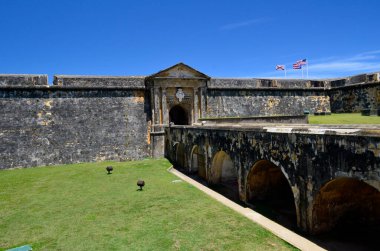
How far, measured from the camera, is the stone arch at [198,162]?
13558 millimetres

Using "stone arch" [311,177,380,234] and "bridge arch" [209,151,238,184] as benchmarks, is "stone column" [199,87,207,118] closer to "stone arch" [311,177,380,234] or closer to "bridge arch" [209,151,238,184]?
"bridge arch" [209,151,238,184]

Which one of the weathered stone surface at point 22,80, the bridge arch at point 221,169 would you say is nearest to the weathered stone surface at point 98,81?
the weathered stone surface at point 22,80

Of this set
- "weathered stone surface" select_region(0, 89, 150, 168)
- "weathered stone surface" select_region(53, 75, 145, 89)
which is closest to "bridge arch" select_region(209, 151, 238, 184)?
"weathered stone surface" select_region(0, 89, 150, 168)

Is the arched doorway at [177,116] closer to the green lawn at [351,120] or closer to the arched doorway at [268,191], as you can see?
the green lawn at [351,120]

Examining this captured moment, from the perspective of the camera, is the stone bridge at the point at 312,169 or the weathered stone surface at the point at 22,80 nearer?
the stone bridge at the point at 312,169

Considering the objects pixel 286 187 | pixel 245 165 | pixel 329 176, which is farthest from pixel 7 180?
pixel 329 176

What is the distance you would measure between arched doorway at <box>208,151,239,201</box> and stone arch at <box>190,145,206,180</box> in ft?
2.73

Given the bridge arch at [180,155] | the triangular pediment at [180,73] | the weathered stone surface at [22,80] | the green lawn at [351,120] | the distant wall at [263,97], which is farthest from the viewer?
the distant wall at [263,97]

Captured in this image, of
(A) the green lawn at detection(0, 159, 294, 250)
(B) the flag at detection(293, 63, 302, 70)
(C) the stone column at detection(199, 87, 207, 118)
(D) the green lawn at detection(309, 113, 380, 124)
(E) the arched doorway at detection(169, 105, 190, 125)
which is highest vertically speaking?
(B) the flag at detection(293, 63, 302, 70)

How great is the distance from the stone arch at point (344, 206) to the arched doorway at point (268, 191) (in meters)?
1.55

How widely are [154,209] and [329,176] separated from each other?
4.94 meters

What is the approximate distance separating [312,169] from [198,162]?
7880 millimetres

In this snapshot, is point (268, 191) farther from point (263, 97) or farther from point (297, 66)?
point (297, 66)

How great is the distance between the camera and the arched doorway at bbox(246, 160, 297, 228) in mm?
9166
